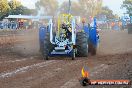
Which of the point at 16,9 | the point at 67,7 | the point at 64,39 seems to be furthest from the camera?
the point at 16,9

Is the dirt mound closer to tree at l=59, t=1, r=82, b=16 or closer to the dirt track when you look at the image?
tree at l=59, t=1, r=82, b=16

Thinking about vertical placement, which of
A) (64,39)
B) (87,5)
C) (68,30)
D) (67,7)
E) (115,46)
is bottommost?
(115,46)

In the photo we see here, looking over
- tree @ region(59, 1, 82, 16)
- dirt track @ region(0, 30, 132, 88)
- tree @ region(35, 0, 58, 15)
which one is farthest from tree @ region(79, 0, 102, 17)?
dirt track @ region(0, 30, 132, 88)

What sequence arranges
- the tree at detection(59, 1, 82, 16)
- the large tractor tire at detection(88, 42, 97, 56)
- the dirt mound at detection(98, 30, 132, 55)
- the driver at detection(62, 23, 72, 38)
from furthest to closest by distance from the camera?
the tree at detection(59, 1, 82, 16)
the dirt mound at detection(98, 30, 132, 55)
the large tractor tire at detection(88, 42, 97, 56)
the driver at detection(62, 23, 72, 38)

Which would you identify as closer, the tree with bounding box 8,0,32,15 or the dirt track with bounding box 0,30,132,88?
the dirt track with bounding box 0,30,132,88

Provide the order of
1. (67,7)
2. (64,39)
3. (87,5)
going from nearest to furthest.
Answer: (64,39), (67,7), (87,5)

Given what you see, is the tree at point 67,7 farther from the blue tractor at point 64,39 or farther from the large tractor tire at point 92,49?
the blue tractor at point 64,39

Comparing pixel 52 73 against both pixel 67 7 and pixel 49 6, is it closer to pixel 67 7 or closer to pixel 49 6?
pixel 67 7

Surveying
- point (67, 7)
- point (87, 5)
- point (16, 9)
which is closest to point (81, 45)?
point (67, 7)

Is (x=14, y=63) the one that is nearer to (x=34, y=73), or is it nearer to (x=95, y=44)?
(x=34, y=73)

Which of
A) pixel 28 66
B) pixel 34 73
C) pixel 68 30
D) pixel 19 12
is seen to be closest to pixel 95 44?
pixel 68 30

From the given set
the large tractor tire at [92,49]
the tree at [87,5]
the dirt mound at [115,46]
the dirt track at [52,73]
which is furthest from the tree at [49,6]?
the dirt track at [52,73]

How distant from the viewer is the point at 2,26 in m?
53.8

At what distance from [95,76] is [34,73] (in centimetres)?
199
